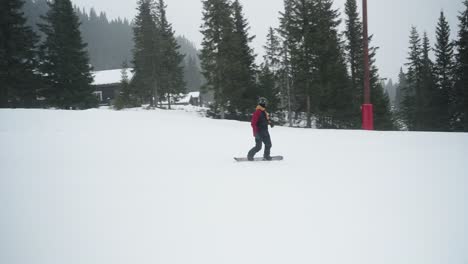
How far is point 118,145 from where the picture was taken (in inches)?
450

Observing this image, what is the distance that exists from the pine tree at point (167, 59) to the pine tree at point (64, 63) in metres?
9.49

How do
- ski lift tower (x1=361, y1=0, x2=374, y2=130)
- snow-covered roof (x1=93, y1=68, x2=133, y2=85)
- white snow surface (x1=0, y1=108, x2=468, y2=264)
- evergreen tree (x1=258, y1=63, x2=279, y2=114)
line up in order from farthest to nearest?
snow-covered roof (x1=93, y1=68, x2=133, y2=85), evergreen tree (x1=258, y1=63, x2=279, y2=114), ski lift tower (x1=361, y1=0, x2=374, y2=130), white snow surface (x1=0, y1=108, x2=468, y2=264)

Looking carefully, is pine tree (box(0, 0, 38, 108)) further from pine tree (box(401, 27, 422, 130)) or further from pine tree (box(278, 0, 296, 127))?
pine tree (box(401, 27, 422, 130))

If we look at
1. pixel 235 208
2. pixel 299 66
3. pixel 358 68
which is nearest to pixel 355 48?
pixel 358 68

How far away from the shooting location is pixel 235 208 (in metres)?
4.65

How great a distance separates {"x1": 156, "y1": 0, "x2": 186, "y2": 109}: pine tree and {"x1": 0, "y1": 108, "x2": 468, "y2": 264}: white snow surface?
3001 cm

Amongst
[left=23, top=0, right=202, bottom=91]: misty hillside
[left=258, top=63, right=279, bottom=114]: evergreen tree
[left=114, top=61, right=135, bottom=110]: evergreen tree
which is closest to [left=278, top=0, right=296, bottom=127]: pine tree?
[left=258, top=63, right=279, bottom=114]: evergreen tree

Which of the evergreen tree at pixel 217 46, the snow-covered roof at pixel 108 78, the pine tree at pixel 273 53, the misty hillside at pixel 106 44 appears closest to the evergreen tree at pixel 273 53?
the pine tree at pixel 273 53

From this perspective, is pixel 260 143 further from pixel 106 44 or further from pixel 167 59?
pixel 106 44

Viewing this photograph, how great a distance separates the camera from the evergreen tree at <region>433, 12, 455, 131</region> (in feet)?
A: 107

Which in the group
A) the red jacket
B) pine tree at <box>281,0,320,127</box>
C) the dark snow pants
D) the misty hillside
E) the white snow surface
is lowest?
the white snow surface

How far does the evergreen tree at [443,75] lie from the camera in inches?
1289

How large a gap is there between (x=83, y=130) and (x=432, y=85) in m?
39.4

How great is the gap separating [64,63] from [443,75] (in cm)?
4676
